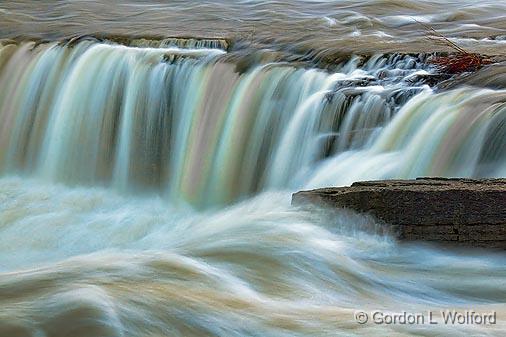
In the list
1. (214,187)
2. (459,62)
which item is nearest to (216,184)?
A: (214,187)

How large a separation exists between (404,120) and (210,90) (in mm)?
1846

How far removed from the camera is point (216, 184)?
742 cm

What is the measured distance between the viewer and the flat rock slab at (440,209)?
5000 millimetres

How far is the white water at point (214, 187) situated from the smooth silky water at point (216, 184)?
1 cm

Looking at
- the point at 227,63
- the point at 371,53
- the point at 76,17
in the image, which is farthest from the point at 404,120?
the point at 76,17

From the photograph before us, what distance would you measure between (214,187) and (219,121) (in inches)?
27.0

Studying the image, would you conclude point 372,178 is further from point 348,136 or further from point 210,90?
point 210,90

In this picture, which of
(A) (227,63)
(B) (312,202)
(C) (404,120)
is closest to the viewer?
(B) (312,202)

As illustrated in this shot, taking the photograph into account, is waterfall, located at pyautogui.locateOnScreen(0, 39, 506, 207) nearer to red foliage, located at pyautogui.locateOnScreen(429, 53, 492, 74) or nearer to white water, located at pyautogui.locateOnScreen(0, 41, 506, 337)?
white water, located at pyautogui.locateOnScreen(0, 41, 506, 337)

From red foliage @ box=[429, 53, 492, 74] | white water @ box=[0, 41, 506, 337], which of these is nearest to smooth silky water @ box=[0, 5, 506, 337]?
white water @ box=[0, 41, 506, 337]

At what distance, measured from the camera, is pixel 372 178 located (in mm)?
6480

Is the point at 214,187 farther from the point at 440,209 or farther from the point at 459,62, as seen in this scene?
the point at 440,209

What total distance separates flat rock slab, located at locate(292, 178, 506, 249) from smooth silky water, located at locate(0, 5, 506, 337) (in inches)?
3.2

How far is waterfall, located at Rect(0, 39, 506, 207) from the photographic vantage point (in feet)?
21.8
